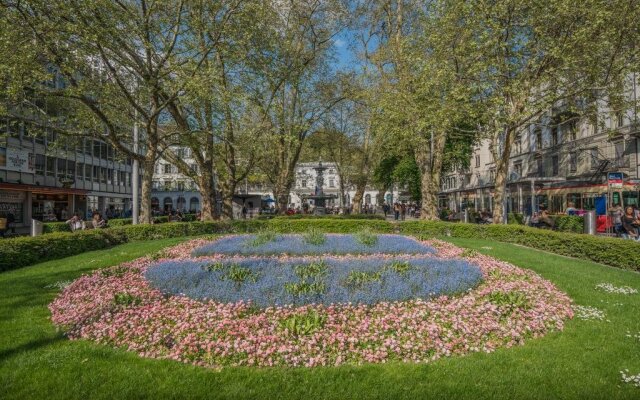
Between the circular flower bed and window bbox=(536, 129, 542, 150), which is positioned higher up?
window bbox=(536, 129, 542, 150)

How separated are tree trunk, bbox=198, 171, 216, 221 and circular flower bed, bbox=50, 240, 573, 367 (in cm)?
1599

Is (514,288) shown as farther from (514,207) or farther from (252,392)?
(514,207)

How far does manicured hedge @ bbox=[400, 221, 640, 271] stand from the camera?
11094 millimetres

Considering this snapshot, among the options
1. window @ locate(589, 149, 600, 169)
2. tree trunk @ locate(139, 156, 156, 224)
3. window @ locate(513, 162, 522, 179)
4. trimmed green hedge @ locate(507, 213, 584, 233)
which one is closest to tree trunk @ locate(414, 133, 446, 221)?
trimmed green hedge @ locate(507, 213, 584, 233)

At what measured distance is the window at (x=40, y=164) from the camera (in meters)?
37.6

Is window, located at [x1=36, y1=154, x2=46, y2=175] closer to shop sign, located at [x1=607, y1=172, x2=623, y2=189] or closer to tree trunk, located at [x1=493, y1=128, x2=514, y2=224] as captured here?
tree trunk, located at [x1=493, y1=128, x2=514, y2=224]

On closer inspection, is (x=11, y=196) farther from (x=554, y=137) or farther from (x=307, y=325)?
(x=554, y=137)

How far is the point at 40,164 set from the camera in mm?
38094

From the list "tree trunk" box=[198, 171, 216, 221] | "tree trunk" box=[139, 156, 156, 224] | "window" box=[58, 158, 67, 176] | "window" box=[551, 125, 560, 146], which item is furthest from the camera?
"window" box=[58, 158, 67, 176]

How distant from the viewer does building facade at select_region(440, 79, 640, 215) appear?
79.3ft

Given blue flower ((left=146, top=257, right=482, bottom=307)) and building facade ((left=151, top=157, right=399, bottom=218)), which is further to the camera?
building facade ((left=151, top=157, right=399, bottom=218))

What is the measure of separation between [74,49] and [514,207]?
1579 inches

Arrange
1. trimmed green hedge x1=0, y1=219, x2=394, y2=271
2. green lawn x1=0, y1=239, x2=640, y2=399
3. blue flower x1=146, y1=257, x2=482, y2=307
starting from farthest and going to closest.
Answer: trimmed green hedge x1=0, y1=219, x2=394, y2=271 < blue flower x1=146, y1=257, x2=482, y2=307 < green lawn x1=0, y1=239, x2=640, y2=399

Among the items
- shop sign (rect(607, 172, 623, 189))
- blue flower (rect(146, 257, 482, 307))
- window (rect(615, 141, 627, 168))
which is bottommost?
blue flower (rect(146, 257, 482, 307))
